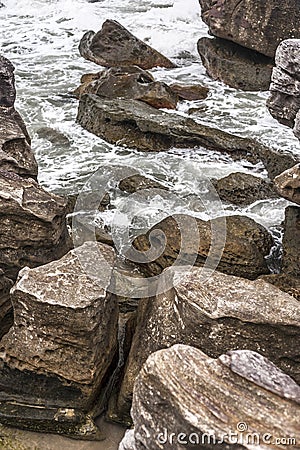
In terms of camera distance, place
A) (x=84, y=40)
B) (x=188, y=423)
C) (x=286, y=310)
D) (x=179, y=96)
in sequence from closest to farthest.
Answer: (x=188, y=423)
(x=286, y=310)
(x=179, y=96)
(x=84, y=40)

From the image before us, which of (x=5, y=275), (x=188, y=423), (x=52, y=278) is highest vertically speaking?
(x=188, y=423)

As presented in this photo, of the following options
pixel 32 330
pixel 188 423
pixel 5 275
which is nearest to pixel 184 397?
pixel 188 423

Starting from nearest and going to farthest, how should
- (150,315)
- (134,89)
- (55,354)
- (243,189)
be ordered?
(55,354) < (150,315) < (243,189) < (134,89)

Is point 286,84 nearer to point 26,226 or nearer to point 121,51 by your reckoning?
point 26,226

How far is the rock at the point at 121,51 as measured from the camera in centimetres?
1172

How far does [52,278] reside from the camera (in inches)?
169

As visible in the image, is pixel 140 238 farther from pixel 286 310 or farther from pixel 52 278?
pixel 286 310

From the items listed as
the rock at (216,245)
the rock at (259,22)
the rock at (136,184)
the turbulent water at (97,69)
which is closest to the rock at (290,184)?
the rock at (216,245)

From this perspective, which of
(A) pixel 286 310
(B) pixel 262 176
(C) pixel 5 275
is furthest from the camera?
(B) pixel 262 176

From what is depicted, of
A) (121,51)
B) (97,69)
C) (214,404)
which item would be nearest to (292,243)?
(214,404)

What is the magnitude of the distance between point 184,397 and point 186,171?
5857mm

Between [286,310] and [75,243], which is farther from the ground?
[286,310]

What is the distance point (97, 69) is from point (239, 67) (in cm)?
278

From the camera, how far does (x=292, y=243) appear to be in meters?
5.91
